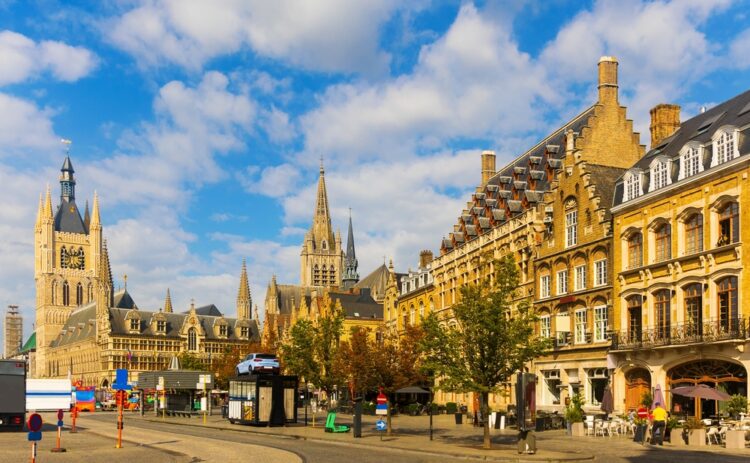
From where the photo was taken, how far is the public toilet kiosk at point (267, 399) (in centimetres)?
4931

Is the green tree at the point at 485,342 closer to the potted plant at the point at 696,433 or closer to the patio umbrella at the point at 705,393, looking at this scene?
the potted plant at the point at 696,433

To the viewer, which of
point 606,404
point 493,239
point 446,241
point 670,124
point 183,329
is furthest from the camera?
point 183,329

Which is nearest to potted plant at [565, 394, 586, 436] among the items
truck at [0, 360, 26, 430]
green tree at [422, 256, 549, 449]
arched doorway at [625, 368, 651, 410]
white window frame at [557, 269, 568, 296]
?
arched doorway at [625, 368, 651, 410]

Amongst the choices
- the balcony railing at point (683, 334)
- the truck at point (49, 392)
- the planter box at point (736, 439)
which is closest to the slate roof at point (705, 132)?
the balcony railing at point (683, 334)

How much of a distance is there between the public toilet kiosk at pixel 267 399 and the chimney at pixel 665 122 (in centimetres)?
2554

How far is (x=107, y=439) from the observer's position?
39.9m

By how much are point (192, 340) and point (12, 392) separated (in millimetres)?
118469

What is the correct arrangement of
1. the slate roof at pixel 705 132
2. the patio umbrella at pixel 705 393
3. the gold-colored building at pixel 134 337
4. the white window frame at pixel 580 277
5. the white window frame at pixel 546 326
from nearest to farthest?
1. the patio umbrella at pixel 705 393
2. the slate roof at pixel 705 132
3. the white window frame at pixel 580 277
4. the white window frame at pixel 546 326
5. the gold-colored building at pixel 134 337

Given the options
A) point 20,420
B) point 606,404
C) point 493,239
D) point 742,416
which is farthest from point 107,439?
point 493,239

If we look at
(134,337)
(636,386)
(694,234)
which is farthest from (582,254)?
(134,337)

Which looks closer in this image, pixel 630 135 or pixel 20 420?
pixel 20 420

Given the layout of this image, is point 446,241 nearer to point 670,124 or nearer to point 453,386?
point 670,124

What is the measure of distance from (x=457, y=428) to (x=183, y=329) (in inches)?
4601

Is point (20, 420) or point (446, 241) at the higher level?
point (446, 241)
